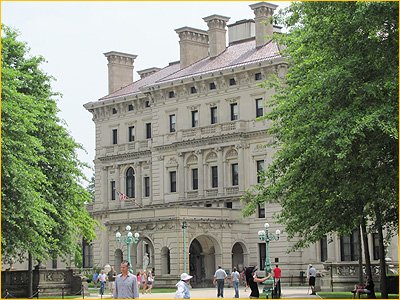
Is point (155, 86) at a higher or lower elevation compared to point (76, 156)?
higher

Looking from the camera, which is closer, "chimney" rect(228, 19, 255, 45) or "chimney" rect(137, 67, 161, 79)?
"chimney" rect(228, 19, 255, 45)

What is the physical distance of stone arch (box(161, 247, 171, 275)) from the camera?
233 ft

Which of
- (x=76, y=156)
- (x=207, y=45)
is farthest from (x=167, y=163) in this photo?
(x=76, y=156)

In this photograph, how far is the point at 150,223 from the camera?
7238 centimetres

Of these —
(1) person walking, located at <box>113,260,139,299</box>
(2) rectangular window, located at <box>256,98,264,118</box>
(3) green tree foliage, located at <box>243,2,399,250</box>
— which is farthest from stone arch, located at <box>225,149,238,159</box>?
(1) person walking, located at <box>113,260,139,299</box>

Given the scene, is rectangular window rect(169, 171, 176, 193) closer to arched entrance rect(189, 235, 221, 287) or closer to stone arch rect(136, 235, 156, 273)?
stone arch rect(136, 235, 156, 273)

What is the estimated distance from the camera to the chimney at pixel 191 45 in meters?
85.3

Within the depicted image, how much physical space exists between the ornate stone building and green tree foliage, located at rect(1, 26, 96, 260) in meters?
17.9

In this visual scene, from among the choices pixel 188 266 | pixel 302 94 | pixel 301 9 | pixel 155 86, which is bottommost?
pixel 188 266

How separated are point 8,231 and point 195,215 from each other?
102 ft

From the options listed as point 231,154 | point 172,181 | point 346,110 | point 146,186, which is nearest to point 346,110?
point 346,110

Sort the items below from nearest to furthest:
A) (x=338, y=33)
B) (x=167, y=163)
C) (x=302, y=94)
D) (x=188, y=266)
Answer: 1. (x=338, y=33)
2. (x=302, y=94)
3. (x=188, y=266)
4. (x=167, y=163)

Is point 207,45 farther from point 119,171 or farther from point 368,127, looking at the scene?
point 368,127

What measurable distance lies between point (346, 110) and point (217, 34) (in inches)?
1971
